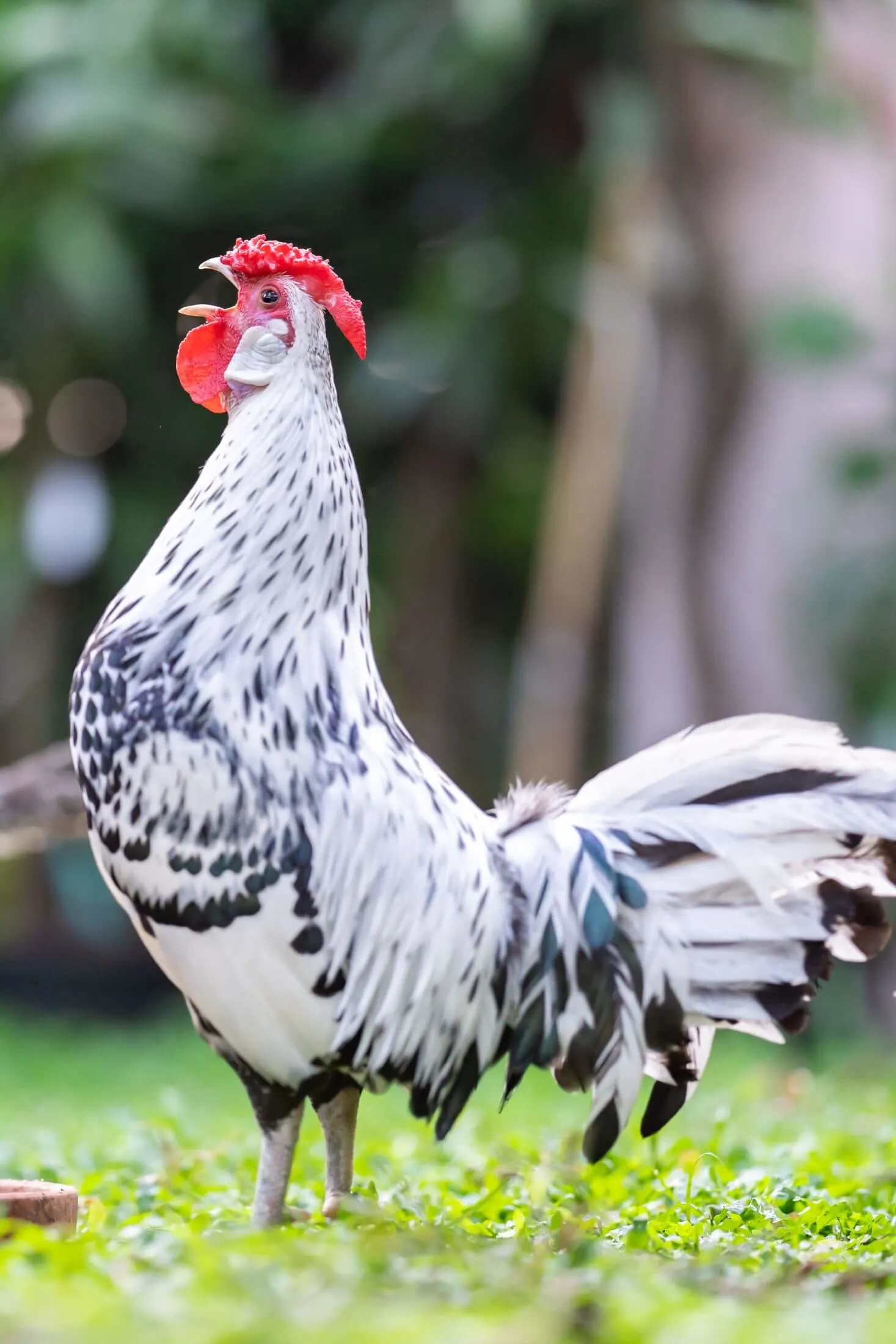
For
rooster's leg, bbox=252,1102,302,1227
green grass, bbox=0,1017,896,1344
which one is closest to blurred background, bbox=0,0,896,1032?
green grass, bbox=0,1017,896,1344

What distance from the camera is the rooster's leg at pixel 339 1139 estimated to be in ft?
9.14

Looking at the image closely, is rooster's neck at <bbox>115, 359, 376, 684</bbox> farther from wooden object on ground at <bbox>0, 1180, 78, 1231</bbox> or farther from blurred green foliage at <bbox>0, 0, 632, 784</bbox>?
blurred green foliage at <bbox>0, 0, 632, 784</bbox>

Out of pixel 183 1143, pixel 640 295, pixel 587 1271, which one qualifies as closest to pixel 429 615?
pixel 640 295

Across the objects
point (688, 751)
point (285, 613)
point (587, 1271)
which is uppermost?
point (285, 613)

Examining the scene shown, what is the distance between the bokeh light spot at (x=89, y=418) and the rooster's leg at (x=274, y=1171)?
815cm

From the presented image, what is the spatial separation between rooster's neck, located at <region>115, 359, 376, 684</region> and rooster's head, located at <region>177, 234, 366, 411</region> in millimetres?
54

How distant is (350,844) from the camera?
2.54 meters

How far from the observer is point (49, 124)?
326 inches

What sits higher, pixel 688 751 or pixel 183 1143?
pixel 688 751

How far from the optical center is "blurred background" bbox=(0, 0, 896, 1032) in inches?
311

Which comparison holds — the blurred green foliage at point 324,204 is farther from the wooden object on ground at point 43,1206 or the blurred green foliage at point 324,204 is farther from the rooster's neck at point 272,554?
the wooden object on ground at point 43,1206

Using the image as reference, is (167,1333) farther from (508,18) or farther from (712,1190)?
(508,18)

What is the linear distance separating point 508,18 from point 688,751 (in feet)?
19.6


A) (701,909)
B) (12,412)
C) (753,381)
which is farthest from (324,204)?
(701,909)
